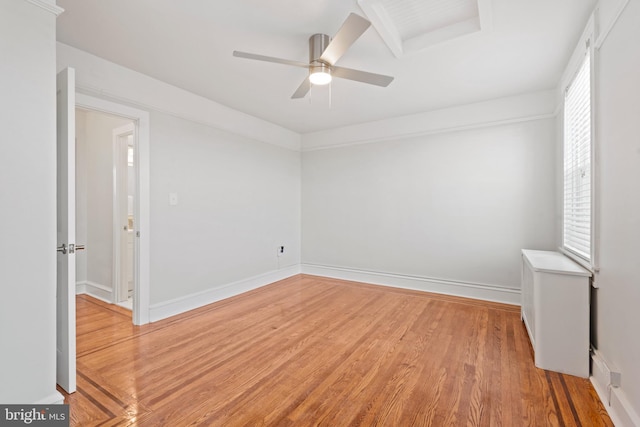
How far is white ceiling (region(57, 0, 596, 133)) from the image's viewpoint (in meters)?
1.90

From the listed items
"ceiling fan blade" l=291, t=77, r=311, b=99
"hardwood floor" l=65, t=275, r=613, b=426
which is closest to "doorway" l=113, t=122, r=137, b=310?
"hardwood floor" l=65, t=275, r=613, b=426

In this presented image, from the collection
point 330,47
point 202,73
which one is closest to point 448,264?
point 330,47

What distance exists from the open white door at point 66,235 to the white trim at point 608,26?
10.5 feet

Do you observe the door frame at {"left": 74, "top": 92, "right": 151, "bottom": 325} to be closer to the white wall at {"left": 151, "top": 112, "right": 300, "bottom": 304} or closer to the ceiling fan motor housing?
the white wall at {"left": 151, "top": 112, "right": 300, "bottom": 304}

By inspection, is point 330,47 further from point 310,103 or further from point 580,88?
point 580,88

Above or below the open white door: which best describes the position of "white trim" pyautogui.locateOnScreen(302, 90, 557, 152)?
above

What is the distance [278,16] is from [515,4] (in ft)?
5.07

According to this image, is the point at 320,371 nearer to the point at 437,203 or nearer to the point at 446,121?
the point at 437,203

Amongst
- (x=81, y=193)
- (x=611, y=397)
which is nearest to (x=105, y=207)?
(x=81, y=193)

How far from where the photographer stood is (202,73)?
280 centimetres

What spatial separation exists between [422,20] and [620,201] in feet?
5.56

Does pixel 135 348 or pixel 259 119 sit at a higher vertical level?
pixel 259 119

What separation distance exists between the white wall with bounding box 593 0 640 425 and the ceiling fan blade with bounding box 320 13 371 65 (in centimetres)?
135

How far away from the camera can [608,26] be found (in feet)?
5.59
